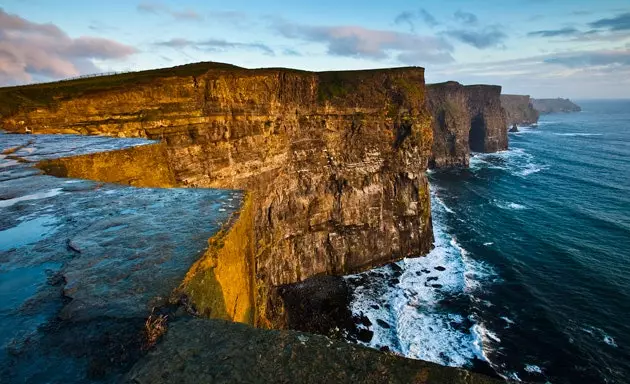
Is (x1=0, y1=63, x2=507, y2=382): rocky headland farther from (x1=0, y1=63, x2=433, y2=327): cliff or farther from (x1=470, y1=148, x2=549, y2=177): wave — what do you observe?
(x1=470, y1=148, x2=549, y2=177): wave

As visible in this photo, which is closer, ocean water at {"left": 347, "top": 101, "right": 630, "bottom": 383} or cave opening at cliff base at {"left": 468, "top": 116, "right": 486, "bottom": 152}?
ocean water at {"left": 347, "top": 101, "right": 630, "bottom": 383}

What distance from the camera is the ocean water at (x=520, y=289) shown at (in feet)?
90.1

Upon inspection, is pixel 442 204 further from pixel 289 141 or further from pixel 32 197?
pixel 32 197

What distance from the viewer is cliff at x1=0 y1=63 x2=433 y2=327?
25500 millimetres

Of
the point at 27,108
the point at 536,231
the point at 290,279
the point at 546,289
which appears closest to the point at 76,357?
the point at 27,108

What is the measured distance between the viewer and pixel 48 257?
5.16 meters

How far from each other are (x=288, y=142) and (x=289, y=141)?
0.22m

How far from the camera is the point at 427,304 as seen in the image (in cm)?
3453

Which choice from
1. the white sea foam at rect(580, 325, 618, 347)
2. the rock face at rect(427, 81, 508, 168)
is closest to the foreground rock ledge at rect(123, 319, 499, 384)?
the white sea foam at rect(580, 325, 618, 347)

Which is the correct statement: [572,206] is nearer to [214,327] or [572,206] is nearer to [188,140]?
[188,140]

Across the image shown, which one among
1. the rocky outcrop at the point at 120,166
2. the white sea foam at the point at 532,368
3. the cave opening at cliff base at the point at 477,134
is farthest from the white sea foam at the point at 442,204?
the rocky outcrop at the point at 120,166

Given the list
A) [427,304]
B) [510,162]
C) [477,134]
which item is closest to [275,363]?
[427,304]

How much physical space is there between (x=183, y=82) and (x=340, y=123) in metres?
18.0

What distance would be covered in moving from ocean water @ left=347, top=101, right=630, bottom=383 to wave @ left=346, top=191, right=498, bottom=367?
11cm
